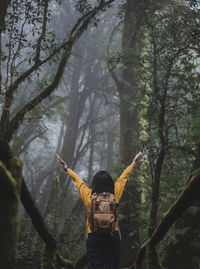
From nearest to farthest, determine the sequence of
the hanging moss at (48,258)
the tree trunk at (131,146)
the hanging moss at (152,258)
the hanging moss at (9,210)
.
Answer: the hanging moss at (9,210) → the hanging moss at (152,258) → the hanging moss at (48,258) → the tree trunk at (131,146)

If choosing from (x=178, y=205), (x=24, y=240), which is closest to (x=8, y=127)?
(x=178, y=205)

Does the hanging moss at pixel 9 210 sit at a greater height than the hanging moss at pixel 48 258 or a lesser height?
greater

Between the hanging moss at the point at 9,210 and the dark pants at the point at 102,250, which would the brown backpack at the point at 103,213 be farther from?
the hanging moss at the point at 9,210

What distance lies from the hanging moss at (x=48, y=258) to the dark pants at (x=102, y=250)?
0.47 meters

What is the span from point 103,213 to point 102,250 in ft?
1.76

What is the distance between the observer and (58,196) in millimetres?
11039

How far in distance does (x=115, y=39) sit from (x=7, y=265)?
19814 mm

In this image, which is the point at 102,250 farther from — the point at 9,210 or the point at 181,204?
the point at 9,210

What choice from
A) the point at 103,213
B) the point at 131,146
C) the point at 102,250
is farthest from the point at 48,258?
the point at 131,146

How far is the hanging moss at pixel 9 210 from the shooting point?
1.41 metres

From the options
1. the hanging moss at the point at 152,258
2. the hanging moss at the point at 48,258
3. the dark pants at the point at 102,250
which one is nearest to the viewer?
the hanging moss at the point at 152,258

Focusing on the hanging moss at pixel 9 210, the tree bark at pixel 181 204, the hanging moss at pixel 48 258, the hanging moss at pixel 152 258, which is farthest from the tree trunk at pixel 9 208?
the hanging moss at pixel 48 258

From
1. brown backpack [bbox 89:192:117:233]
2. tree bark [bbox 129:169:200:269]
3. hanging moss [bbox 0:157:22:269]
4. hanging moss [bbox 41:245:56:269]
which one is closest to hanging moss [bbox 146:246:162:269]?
tree bark [bbox 129:169:200:269]

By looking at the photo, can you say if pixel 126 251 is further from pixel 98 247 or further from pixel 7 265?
pixel 7 265
